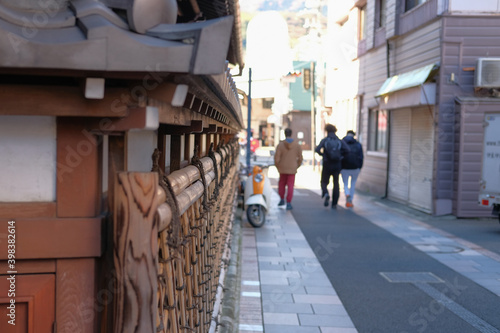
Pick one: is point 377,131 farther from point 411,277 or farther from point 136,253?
point 136,253

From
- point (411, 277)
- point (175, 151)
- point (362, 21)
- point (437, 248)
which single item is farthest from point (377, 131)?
point (175, 151)

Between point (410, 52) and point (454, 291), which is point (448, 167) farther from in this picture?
point (454, 291)

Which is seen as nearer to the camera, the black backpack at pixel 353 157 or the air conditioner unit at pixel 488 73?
the air conditioner unit at pixel 488 73

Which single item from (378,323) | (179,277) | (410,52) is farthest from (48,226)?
(410,52)

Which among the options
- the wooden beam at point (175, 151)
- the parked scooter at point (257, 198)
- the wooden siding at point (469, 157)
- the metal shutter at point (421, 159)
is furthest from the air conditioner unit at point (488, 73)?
the wooden beam at point (175, 151)

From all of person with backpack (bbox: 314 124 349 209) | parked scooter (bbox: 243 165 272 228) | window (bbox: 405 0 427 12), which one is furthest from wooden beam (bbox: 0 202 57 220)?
window (bbox: 405 0 427 12)

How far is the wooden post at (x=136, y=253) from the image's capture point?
102 inches

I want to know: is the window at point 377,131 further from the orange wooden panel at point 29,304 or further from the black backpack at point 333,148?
the orange wooden panel at point 29,304

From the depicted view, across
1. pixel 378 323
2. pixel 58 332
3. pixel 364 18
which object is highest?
pixel 364 18

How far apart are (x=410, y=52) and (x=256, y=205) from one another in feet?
23.8

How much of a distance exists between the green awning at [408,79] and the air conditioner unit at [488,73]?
109cm

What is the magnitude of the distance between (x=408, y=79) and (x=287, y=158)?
380 cm

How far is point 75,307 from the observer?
2672mm

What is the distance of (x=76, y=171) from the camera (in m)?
2.61
